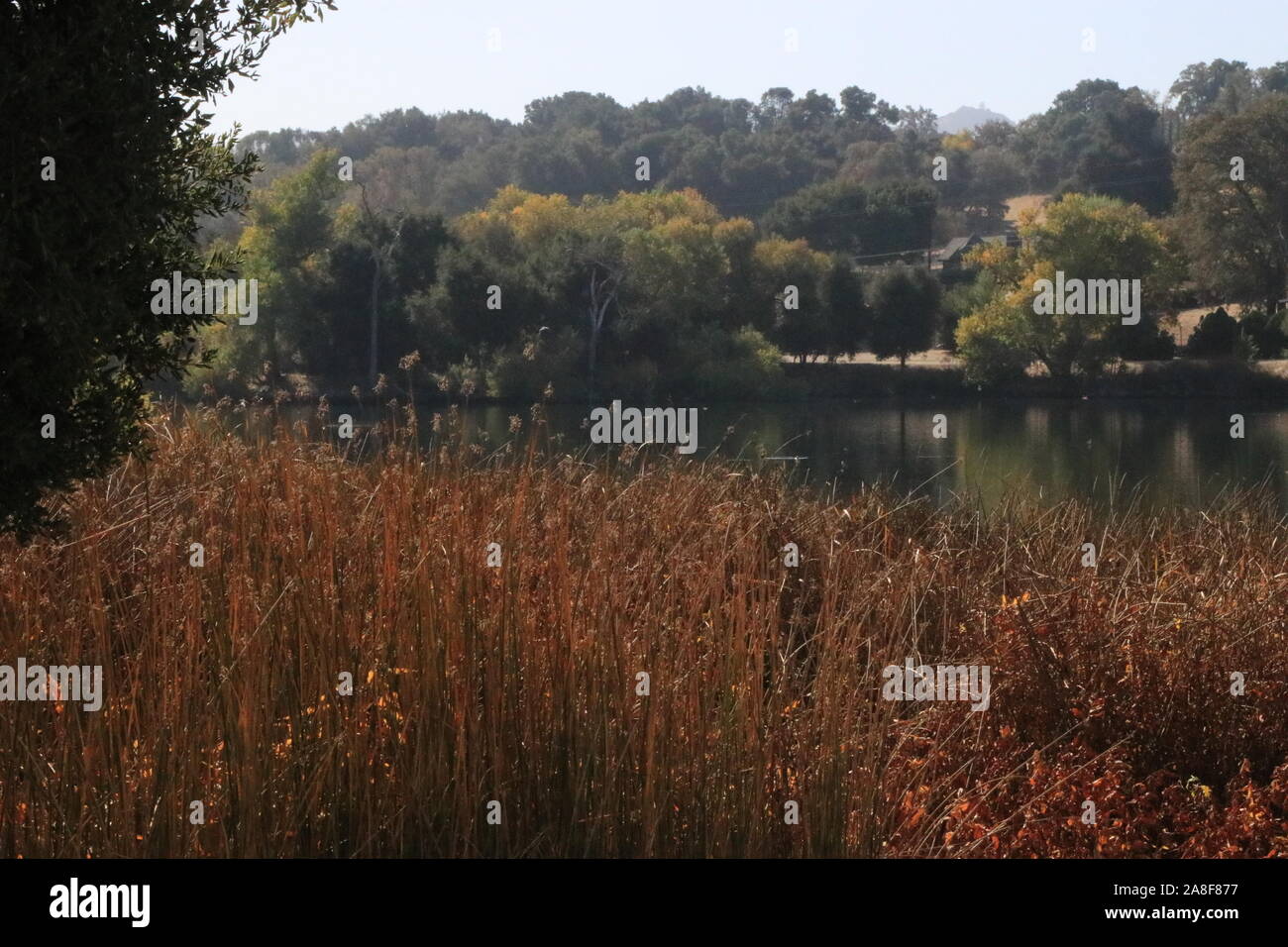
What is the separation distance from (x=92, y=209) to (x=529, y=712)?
150cm

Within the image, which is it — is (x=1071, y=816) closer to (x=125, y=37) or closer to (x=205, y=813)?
(x=205, y=813)

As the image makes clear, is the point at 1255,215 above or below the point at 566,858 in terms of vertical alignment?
above

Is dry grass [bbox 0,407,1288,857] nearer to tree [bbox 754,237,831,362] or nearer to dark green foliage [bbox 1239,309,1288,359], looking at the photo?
tree [bbox 754,237,831,362]

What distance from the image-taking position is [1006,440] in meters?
28.1

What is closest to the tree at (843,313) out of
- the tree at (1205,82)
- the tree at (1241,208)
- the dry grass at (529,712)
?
the tree at (1241,208)

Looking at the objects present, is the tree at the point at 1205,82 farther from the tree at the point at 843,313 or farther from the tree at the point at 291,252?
the tree at the point at 291,252

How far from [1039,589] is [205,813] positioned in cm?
349

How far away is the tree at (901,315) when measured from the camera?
42594 millimetres

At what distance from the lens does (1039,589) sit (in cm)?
523

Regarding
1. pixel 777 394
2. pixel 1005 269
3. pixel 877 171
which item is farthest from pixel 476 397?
pixel 877 171

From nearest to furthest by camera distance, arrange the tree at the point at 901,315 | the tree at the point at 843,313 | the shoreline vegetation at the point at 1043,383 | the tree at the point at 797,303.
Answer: the shoreline vegetation at the point at 1043,383
the tree at the point at 797,303
the tree at the point at 843,313
the tree at the point at 901,315

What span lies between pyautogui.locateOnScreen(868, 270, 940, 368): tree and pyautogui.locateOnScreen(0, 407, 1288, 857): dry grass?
1493 inches

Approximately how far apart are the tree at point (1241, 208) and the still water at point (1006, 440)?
1006 centimetres

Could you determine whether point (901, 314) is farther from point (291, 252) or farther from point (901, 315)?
point (291, 252)
